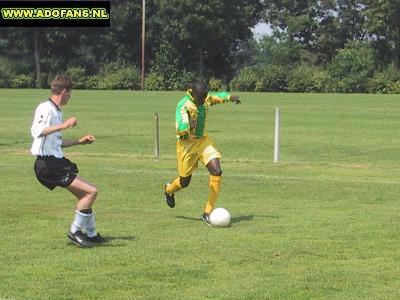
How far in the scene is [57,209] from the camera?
42.6 ft

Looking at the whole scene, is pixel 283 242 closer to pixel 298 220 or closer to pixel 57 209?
pixel 298 220

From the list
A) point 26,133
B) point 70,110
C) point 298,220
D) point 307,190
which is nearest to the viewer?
point 298,220

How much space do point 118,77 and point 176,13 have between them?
1282 centimetres

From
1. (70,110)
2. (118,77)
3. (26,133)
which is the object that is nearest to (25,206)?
(26,133)

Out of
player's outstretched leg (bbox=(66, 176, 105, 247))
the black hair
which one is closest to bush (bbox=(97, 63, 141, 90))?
the black hair

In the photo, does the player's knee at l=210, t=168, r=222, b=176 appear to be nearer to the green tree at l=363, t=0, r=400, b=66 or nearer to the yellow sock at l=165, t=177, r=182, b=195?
the yellow sock at l=165, t=177, r=182, b=195

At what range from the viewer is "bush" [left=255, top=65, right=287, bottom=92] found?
83438mm

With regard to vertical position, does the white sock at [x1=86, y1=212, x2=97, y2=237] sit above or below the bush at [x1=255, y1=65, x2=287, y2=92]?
above

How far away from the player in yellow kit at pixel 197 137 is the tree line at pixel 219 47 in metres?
70.6

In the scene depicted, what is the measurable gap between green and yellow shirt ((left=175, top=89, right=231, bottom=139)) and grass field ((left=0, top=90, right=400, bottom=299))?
118 centimetres

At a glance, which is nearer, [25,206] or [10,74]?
[25,206]

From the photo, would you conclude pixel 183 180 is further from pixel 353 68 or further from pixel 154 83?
pixel 353 68

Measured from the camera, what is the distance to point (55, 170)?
9.81 m

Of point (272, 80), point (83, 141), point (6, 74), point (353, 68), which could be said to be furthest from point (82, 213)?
point (6, 74)
